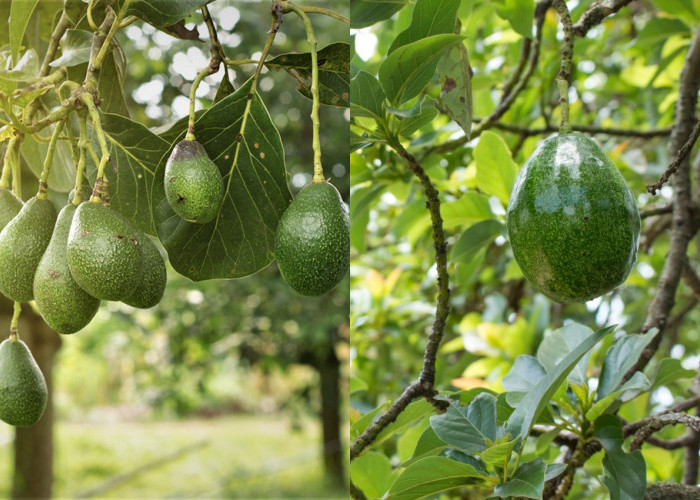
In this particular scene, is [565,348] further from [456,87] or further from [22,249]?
[22,249]

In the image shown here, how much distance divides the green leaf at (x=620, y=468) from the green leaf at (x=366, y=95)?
30 centimetres

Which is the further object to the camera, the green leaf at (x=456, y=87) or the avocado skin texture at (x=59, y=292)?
the green leaf at (x=456, y=87)

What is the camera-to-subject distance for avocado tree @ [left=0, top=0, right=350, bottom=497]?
410 mm

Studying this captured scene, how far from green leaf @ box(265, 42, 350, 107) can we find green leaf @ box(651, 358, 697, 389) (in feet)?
1.17

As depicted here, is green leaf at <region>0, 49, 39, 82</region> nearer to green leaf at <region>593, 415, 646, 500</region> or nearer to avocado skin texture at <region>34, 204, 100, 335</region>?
avocado skin texture at <region>34, 204, 100, 335</region>

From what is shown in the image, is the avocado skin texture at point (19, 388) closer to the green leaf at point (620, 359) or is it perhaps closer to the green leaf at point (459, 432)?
the green leaf at point (459, 432)

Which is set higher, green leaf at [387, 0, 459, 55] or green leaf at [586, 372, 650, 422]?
green leaf at [387, 0, 459, 55]

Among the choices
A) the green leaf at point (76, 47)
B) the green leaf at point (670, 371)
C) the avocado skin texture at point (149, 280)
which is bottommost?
the green leaf at point (670, 371)

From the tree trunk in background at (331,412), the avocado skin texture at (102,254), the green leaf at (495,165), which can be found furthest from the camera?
the tree trunk in background at (331,412)

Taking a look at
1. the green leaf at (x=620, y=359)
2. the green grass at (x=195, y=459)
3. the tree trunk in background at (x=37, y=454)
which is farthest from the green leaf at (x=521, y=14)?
the green grass at (x=195, y=459)

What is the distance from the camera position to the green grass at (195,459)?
356cm

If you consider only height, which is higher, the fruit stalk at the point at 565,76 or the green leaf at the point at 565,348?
the fruit stalk at the point at 565,76

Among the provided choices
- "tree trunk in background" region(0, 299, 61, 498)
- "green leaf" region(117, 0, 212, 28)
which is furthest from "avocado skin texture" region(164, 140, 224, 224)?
"tree trunk in background" region(0, 299, 61, 498)

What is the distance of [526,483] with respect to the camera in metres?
0.43
